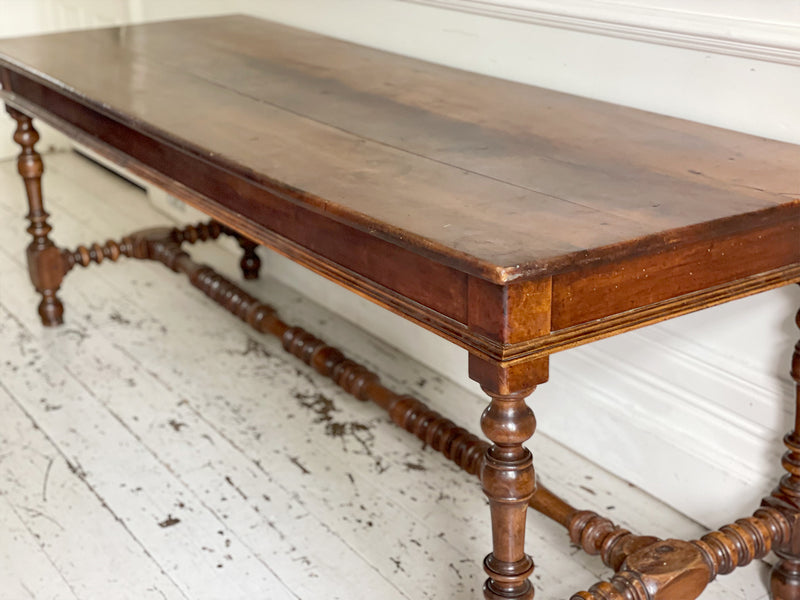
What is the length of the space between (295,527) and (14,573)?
0.59 metres

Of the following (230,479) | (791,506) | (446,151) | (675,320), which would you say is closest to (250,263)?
(230,479)

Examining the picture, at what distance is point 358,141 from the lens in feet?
5.90

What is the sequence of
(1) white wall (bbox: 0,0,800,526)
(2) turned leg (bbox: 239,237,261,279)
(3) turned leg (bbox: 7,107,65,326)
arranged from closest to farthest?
1. (1) white wall (bbox: 0,0,800,526)
2. (3) turned leg (bbox: 7,107,65,326)
3. (2) turned leg (bbox: 239,237,261,279)

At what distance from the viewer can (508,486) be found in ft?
4.58

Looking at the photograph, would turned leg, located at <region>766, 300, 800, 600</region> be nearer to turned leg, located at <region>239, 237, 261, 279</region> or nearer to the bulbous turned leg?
the bulbous turned leg

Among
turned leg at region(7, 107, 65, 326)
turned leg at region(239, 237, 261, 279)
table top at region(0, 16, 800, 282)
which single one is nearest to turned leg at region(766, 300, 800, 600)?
table top at region(0, 16, 800, 282)

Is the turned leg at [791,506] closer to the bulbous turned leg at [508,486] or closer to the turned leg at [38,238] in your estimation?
the bulbous turned leg at [508,486]

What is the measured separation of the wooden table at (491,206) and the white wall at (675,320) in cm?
10

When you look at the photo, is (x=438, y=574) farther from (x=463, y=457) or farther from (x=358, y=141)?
(x=358, y=141)

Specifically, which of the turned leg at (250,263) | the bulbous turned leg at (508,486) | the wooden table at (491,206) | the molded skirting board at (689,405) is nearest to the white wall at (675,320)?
the molded skirting board at (689,405)

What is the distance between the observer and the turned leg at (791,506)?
6.07 feet

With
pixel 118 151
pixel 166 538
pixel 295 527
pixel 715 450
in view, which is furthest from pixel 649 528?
pixel 118 151

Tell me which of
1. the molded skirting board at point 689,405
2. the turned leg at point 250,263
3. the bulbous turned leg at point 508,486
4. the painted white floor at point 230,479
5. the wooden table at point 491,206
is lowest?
the painted white floor at point 230,479

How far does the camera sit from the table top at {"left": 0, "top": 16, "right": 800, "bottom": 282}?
132 centimetres
